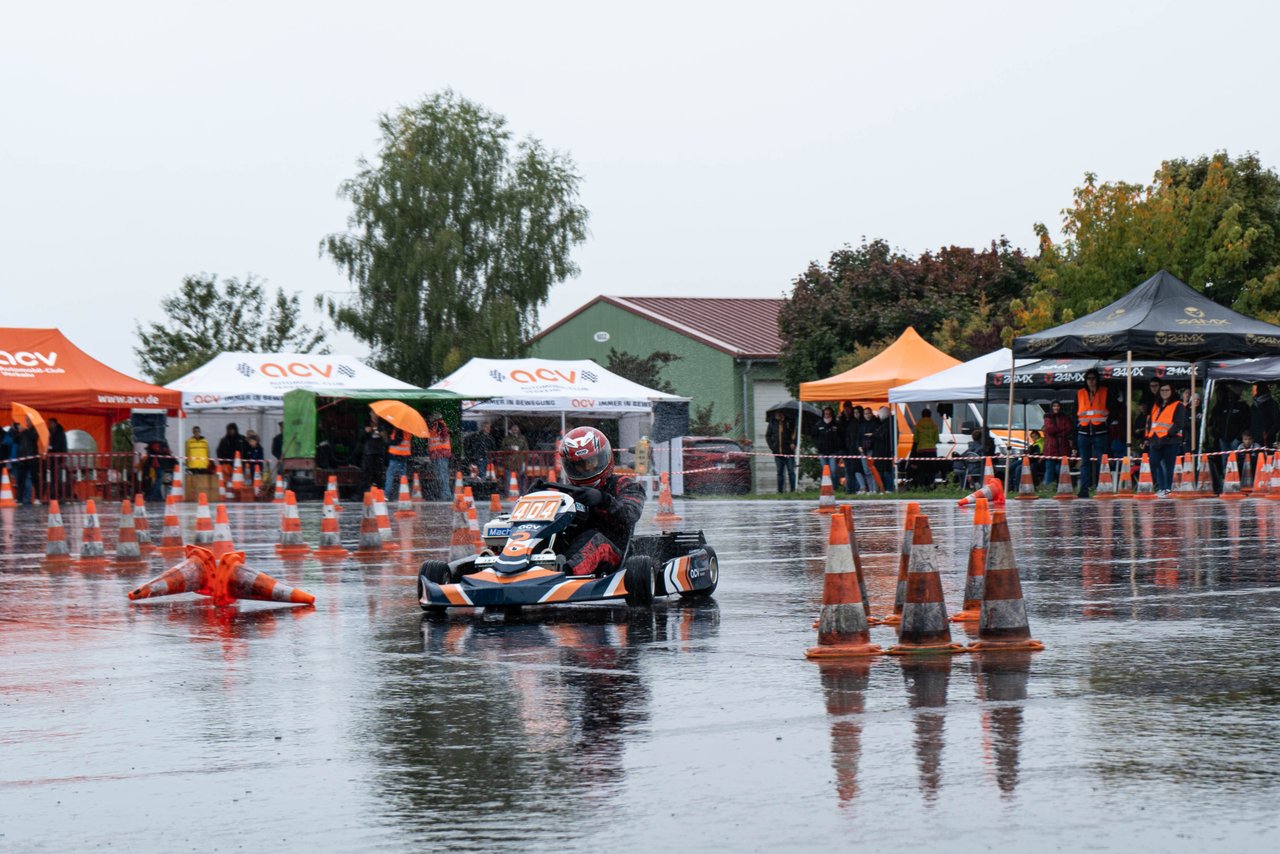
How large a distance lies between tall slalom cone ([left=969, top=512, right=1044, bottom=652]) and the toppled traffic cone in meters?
5.43

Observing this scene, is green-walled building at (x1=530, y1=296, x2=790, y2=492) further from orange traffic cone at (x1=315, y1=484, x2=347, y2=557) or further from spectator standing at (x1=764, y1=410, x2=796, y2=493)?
orange traffic cone at (x1=315, y1=484, x2=347, y2=557)

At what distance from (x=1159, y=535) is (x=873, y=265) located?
1574 inches

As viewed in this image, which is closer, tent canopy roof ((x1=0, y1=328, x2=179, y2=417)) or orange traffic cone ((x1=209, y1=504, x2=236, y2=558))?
orange traffic cone ((x1=209, y1=504, x2=236, y2=558))

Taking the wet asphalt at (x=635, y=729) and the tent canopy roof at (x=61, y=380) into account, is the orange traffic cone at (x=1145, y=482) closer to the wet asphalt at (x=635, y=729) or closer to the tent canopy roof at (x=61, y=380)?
the wet asphalt at (x=635, y=729)

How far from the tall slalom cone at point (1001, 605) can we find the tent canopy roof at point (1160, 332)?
62.2 feet

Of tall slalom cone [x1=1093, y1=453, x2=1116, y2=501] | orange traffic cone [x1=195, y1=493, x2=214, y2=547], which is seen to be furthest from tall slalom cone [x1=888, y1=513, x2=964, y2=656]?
tall slalom cone [x1=1093, y1=453, x2=1116, y2=501]

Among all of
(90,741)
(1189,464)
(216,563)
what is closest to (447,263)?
(1189,464)

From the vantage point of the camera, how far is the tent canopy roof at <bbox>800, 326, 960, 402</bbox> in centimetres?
3688

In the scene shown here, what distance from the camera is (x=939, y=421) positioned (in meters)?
42.7

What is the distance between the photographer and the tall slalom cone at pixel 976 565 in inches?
372

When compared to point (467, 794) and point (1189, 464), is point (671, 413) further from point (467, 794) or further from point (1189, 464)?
point (467, 794)

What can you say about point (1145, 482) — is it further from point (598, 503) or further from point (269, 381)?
point (269, 381)

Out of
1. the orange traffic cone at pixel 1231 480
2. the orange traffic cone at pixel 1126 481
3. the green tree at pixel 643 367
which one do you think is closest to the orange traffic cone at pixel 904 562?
the orange traffic cone at pixel 1231 480

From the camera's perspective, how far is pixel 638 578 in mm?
11234
